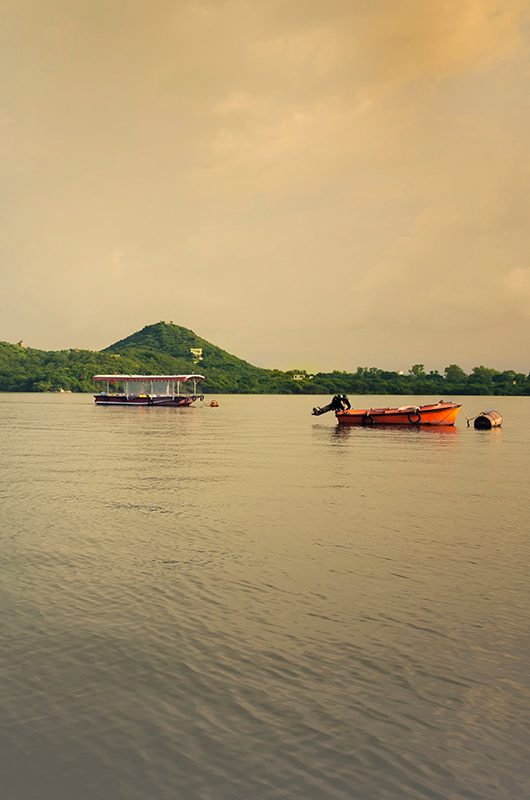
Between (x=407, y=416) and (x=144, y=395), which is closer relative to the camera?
(x=407, y=416)

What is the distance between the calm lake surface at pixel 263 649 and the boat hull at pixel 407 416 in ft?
190

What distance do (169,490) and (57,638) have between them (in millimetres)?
19409

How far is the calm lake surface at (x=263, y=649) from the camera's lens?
847cm

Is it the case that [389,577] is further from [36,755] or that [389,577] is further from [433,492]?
[433,492]

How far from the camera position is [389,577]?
1709 cm

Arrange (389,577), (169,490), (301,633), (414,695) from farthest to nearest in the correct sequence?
(169,490) → (389,577) → (301,633) → (414,695)

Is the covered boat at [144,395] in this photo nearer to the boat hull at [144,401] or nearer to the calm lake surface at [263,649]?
the boat hull at [144,401]

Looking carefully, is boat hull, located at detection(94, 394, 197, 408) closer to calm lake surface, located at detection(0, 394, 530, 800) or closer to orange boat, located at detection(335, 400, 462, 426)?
orange boat, located at detection(335, 400, 462, 426)

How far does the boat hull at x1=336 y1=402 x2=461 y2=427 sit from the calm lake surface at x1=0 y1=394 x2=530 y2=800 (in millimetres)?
57886

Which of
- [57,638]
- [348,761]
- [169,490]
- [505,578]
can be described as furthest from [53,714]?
[169,490]

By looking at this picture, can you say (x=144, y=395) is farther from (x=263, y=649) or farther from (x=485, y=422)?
(x=263, y=649)

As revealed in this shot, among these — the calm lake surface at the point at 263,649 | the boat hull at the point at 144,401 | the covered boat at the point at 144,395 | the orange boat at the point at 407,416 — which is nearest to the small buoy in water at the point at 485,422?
the orange boat at the point at 407,416

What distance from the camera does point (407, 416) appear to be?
87.6 meters

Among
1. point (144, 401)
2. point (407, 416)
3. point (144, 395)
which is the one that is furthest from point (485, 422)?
point (144, 395)
